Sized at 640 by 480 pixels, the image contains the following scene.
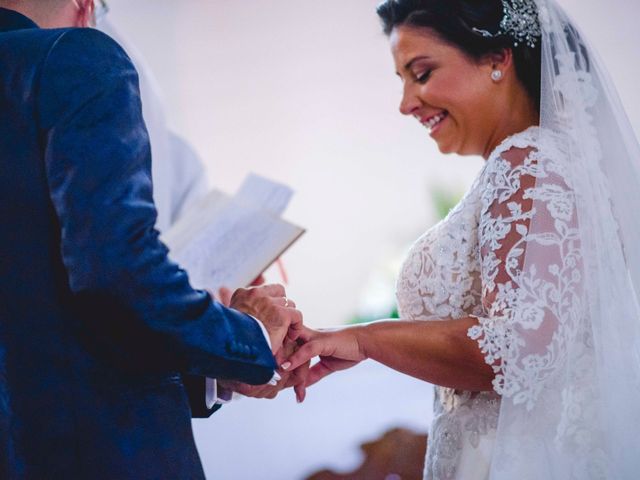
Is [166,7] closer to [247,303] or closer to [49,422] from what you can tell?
[247,303]

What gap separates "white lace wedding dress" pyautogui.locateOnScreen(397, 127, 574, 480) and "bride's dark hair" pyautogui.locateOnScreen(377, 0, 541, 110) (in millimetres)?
190

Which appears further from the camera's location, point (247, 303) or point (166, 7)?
point (166, 7)

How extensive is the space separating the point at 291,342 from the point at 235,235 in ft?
2.02

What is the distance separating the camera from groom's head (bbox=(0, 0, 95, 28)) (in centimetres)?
151

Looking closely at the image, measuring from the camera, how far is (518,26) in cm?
198

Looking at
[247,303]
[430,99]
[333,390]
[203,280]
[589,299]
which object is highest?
[430,99]

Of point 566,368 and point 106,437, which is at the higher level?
point 566,368

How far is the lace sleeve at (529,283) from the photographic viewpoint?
1.67 m

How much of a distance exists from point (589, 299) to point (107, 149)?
1.03 meters

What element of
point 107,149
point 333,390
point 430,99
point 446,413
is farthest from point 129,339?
point 333,390

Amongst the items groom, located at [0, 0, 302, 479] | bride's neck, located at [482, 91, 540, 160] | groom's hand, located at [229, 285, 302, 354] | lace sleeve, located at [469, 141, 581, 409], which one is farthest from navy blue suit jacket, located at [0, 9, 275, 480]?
bride's neck, located at [482, 91, 540, 160]

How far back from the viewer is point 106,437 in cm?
133

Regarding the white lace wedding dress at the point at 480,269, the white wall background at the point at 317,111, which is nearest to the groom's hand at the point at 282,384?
the white lace wedding dress at the point at 480,269

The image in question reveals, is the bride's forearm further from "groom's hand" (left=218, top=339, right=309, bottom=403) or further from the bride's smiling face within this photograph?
the bride's smiling face
